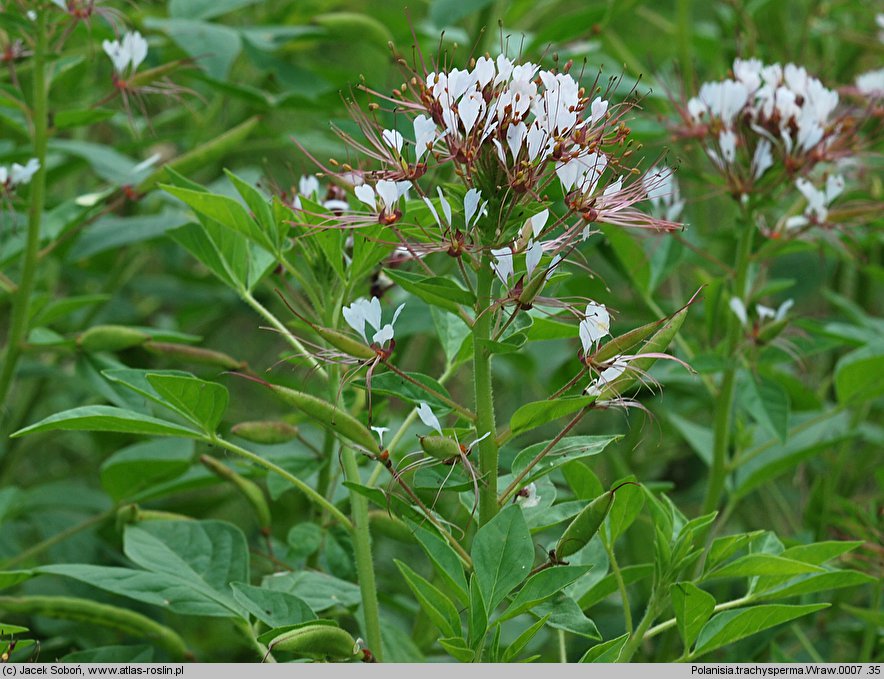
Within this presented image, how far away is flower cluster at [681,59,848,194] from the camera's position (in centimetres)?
74

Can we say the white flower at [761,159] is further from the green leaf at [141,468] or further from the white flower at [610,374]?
the green leaf at [141,468]

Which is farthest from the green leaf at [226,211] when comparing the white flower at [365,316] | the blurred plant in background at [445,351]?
the white flower at [365,316]

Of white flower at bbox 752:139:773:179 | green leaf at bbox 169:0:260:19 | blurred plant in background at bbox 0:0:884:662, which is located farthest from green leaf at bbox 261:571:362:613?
green leaf at bbox 169:0:260:19

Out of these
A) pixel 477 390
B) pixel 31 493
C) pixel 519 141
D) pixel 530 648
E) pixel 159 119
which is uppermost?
pixel 159 119

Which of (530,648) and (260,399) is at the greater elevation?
(260,399)

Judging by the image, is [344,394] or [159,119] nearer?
[344,394]

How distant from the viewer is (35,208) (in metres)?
0.75

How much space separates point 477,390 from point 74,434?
3.59ft

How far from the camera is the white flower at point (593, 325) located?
19.3 inches

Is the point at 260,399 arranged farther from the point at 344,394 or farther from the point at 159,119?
the point at 344,394

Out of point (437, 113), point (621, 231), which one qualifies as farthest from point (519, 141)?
point (621, 231)
